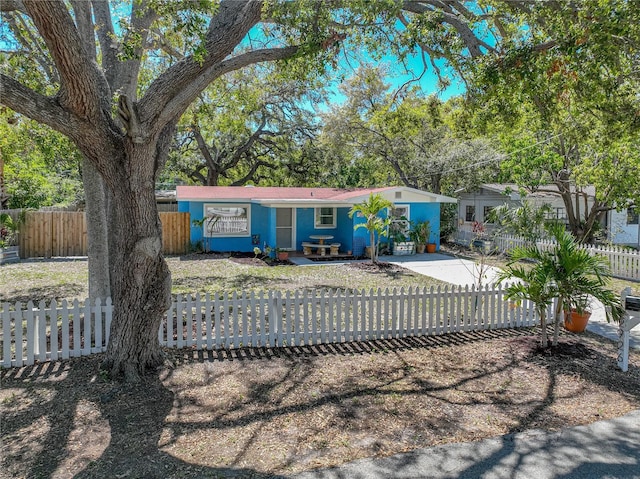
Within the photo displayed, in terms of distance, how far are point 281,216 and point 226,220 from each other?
7.62 feet

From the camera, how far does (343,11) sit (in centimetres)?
663

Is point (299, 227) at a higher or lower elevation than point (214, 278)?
higher

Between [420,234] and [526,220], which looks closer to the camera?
[420,234]

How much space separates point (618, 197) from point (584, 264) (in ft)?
38.4

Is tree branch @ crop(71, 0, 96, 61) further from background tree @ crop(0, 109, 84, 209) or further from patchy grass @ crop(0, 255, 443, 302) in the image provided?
patchy grass @ crop(0, 255, 443, 302)

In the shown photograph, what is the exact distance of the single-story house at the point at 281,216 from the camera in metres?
17.0

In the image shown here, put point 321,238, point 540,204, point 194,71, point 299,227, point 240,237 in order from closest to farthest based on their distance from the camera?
point 194,71 < point 321,238 < point 240,237 < point 299,227 < point 540,204

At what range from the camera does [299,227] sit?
17.8m

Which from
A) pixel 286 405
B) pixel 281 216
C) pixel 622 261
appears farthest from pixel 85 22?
pixel 622 261

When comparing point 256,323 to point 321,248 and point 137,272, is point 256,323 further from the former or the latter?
point 321,248

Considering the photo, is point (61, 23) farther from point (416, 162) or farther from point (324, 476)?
point (416, 162)

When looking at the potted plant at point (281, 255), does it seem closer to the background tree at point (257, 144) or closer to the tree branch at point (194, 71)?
the background tree at point (257, 144)

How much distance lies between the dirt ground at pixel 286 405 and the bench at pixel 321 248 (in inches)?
407

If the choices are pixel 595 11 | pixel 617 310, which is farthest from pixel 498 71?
pixel 617 310
